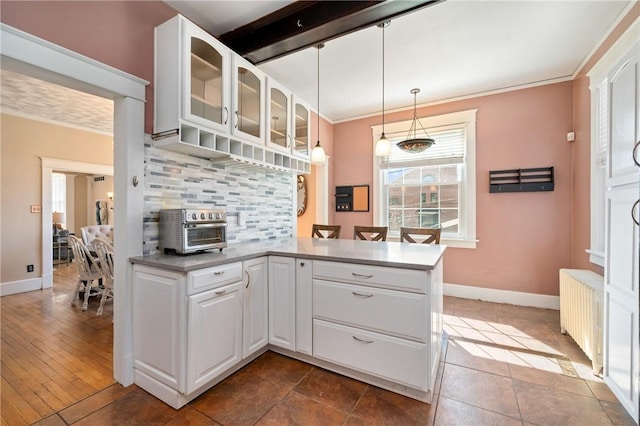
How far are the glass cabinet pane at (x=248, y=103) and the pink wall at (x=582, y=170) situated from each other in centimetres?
332

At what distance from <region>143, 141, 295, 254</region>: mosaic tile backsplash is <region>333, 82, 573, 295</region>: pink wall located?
2548 millimetres

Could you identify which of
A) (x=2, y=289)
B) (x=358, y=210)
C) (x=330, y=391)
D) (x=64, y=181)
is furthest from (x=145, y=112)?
(x=64, y=181)

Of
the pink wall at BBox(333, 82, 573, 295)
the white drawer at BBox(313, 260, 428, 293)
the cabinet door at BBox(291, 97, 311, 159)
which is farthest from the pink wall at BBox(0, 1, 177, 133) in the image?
the pink wall at BBox(333, 82, 573, 295)

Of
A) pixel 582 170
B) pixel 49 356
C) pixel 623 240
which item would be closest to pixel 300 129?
pixel 623 240

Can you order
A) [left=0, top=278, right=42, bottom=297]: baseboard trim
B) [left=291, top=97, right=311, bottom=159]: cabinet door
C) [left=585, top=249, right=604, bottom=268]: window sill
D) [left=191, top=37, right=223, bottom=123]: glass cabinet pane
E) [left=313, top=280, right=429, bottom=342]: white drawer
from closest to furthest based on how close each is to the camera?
1. [left=313, top=280, right=429, bottom=342]: white drawer
2. [left=191, top=37, right=223, bottom=123]: glass cabinet pane
3. [left=585, top=249, right=604, bottom=268]: window sill
4. [left=291, top=97, right=311, bottom=159]: cabinet door
5. [left=0, top=278, right=42, bottom=297]: baseboard trim

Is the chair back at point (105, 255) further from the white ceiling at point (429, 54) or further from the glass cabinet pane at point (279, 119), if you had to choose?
the glass cabinet pane at point (279, 119)

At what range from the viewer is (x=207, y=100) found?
6.54ft

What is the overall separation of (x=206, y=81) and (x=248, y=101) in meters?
0.41

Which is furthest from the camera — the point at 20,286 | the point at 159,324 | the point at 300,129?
the point at 20,286

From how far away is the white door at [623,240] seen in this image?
1433 mm

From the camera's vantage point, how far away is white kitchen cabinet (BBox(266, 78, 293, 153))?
100 inches

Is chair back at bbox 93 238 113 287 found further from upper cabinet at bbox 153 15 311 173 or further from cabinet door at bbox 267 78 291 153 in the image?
cabinet door at bbox 267 78 291 153

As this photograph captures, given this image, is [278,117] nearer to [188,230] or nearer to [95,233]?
[188,230]

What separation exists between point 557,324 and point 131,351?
13.1 feet
